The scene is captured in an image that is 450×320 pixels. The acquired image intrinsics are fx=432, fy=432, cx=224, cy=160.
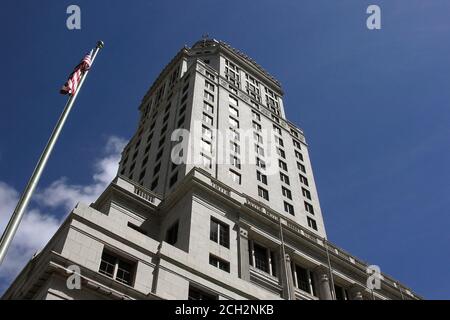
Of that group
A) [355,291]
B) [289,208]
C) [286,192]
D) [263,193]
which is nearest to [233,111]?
[286,192]

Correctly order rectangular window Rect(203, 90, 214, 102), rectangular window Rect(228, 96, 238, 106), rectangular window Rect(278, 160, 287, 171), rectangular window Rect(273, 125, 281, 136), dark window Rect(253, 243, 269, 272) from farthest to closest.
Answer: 1. rectangular window Rect(273, 125, 281, 136)
2. rectangular window Rect(228, 96, 238, 106)
3. rectangular window Rect(203, 90, 214, 102)
4. rectangular window Rect(278, 160, 287, 171)
5. dark window Rect(253, 243, 269, 272)

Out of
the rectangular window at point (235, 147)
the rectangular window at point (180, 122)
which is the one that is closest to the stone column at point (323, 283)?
the rectangular window at point (235, 147)

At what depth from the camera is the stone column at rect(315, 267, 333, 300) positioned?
37.8 meters

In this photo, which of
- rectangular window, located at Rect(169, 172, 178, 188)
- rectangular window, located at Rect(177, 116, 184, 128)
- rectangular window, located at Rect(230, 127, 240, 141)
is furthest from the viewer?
rectangular window, located at Rect(230, 127, 240, 141)

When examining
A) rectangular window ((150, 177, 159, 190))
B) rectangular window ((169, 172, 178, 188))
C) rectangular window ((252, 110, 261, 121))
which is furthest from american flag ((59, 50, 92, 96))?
rectangular window ((252, 110, 261, 121))

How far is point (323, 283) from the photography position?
128 feet

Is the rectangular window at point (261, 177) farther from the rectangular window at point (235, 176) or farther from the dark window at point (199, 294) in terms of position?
the dark window at point (199, 294)

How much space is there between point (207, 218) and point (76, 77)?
17206mm

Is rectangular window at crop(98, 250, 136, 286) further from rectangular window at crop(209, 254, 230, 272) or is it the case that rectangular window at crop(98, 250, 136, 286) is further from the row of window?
the row of window

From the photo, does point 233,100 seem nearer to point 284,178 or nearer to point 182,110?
point 182,110

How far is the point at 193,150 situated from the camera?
148ft

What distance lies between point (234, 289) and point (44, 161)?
643 inches

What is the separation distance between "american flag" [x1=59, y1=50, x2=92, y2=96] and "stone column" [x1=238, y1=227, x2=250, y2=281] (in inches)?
753

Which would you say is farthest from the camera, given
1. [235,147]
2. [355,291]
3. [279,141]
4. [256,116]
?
[256,116]
